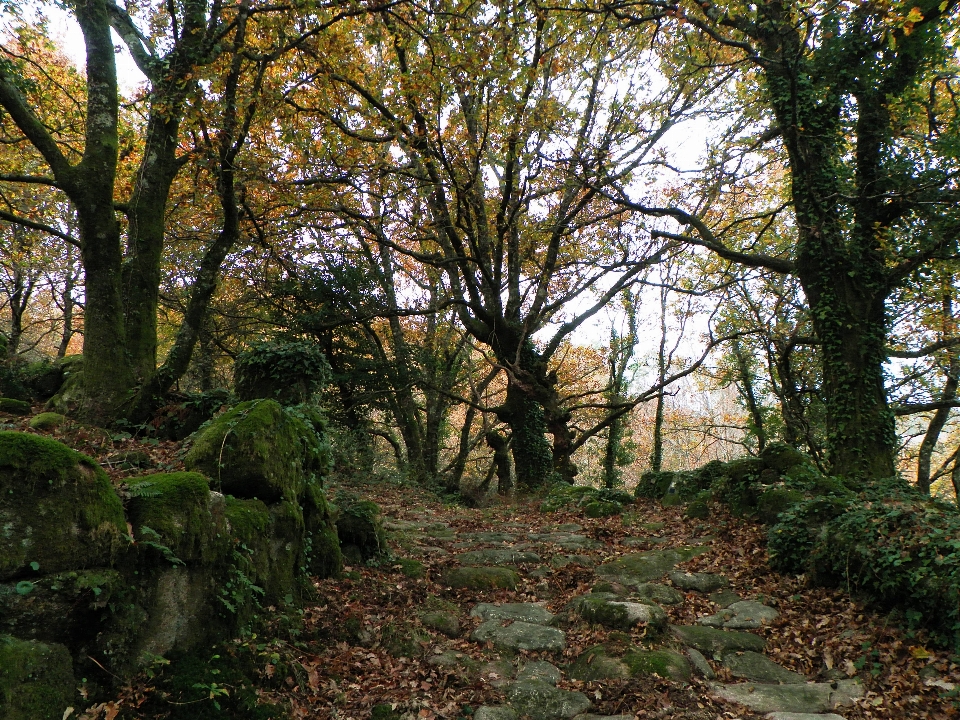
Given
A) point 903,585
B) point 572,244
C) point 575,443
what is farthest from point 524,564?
point 572,244

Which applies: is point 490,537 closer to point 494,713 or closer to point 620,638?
point 620,638

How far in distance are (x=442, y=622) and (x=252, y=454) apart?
2.61m

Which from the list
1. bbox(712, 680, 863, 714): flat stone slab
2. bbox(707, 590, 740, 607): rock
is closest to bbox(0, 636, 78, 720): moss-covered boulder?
bbox(712, 680, 863, 714): flat stone slab

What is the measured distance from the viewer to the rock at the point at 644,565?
734 centimetres

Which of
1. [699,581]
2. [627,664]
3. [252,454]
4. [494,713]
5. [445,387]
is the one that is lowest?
[494,713]

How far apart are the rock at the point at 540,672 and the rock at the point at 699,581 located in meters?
2.61

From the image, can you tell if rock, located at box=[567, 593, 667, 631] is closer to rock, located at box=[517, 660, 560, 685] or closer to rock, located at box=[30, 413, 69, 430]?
rock, located at box=[517, 660, 560, 685]

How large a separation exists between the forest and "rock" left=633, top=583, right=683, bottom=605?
45mm

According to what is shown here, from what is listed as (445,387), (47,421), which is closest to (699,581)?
(47,421)

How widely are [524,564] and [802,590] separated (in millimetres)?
3353

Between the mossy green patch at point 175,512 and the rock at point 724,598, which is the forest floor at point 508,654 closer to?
the rock at point 724,598

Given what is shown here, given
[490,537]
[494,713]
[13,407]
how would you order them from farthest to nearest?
[490,537] < [13,407] < [494,713]

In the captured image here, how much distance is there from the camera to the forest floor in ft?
14.2

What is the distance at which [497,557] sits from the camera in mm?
8133
